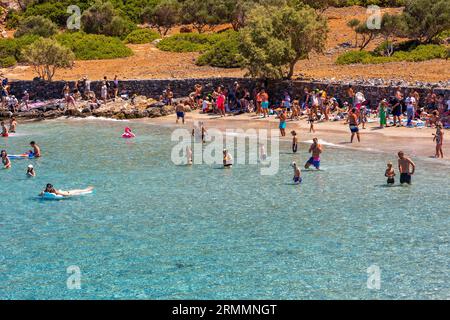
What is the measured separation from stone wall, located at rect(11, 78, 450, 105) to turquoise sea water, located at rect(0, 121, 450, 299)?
7411mm

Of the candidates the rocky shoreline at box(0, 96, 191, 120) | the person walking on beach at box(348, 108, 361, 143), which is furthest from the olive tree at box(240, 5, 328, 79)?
the person walking on beach at box(348, 108, 361, 143)

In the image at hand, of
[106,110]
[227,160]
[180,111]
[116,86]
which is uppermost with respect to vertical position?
[116,86]

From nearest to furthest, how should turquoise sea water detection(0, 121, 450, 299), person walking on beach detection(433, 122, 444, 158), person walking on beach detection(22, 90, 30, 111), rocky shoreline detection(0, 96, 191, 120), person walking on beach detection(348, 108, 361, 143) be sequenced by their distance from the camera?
1. turquoise sea water detection(0, 121, 450, 299)
2. person walking on beach detection(433, 122, 444, 158)
3. person walking on beach detection(348, 108, 361, 143)
4. rocky shoreline detection(0, 96, 191, 120)
5. person walking on beach detection(22, 90, 30, 111)

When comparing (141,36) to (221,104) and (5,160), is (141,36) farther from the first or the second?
(5,160)

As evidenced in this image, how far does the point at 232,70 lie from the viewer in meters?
53.5

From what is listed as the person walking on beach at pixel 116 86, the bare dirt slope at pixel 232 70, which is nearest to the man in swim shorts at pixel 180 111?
the bare dirt slope at pixel 232 70

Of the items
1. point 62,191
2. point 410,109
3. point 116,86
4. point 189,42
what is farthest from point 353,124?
point 189,42

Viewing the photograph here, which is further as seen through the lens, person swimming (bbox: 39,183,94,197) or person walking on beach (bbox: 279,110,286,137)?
person walking on beach (bbox: 279,110,286,137)

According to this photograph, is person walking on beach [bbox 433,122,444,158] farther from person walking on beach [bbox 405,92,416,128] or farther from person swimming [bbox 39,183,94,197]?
person swimming [bbox 39,183,94,197]

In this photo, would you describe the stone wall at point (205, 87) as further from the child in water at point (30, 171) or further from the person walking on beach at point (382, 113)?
the child in water at point (30, 171)

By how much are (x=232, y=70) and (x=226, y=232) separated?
3175 centimetres

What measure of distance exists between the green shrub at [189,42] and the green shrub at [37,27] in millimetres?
10854

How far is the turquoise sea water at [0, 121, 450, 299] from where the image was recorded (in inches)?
734

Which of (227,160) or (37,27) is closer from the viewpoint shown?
(227,160)
